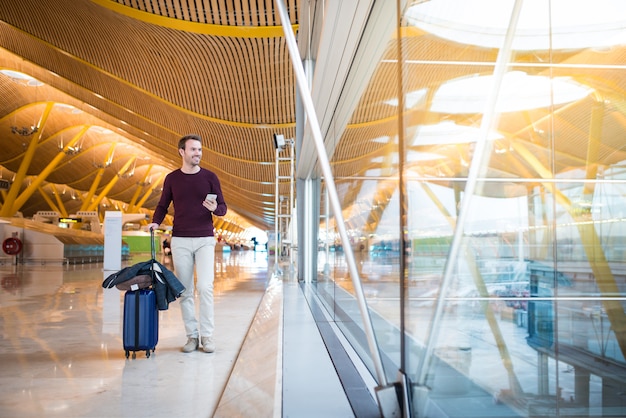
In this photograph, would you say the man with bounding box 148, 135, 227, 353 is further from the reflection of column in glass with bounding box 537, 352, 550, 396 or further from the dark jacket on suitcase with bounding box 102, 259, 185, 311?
the reflection of column in glass with bounding box 537, 352, 550, 396

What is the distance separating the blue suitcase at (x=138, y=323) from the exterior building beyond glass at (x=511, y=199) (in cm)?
216

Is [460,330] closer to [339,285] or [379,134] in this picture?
[379,134]

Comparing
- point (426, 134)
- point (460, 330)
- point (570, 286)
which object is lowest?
point (460, 330)

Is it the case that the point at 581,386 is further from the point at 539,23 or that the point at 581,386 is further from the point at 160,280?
the point at 160,280

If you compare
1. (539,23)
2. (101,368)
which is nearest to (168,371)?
(101,368)

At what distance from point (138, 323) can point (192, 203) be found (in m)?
0.95

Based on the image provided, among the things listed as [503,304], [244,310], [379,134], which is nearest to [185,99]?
[244,310]

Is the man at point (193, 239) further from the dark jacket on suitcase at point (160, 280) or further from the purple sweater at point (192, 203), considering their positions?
the dark jacket on suitcase at point (160, 280)

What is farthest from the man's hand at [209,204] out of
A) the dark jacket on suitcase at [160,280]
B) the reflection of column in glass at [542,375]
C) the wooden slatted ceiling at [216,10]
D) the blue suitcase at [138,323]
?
the wooden slatted ceiling at [216,10]

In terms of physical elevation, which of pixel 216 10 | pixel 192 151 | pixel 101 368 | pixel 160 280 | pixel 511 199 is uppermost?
pixel 216 10

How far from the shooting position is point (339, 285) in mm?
5602

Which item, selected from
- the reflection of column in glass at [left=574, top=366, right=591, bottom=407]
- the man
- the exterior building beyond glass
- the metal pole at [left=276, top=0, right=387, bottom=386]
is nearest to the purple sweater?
the man

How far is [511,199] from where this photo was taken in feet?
6.83

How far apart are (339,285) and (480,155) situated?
12.8 ft
